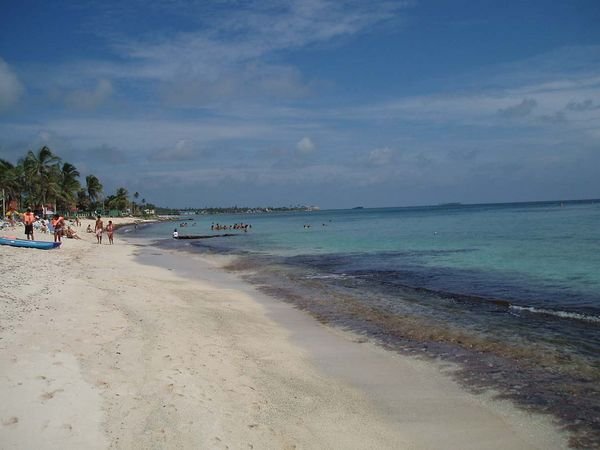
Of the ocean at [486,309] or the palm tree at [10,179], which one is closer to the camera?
the ocean at [486,309]

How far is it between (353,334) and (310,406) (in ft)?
13.8

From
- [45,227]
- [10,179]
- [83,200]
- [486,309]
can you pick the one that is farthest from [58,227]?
[83,200]

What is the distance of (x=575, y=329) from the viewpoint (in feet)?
33.2

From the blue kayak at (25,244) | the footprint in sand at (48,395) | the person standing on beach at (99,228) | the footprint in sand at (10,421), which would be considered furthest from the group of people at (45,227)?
the footprint in sand at (10,421)

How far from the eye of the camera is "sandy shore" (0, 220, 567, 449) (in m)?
4.78

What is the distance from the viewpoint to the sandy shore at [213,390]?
4781mm

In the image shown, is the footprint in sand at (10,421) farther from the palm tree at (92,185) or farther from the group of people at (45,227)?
the palm tree at (92,185)

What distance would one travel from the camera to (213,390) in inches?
239

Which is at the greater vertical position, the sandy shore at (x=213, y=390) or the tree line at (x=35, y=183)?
the tree line at (x=35, y=183)

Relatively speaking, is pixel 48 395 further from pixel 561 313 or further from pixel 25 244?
pixel 25 244

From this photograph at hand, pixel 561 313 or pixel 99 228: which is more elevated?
pixel 99 228

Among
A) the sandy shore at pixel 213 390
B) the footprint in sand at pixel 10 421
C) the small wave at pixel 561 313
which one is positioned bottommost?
the small wave at pixel 561 313

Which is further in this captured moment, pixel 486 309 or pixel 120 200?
pixel 120 200

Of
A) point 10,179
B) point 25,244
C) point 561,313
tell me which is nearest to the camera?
point 561,313
